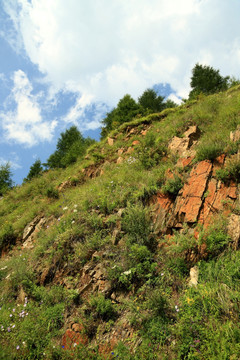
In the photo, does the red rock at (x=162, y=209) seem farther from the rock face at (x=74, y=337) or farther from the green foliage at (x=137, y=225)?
the rock face at (x=74, y=337)

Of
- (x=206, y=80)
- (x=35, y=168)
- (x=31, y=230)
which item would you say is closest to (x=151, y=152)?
(x=31, y=230)

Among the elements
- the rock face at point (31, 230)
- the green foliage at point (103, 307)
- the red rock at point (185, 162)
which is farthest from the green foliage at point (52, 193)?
the green foliage at point (103, 307)

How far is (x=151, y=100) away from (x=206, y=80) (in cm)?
797

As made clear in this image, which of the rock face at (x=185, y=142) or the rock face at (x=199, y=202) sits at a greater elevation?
the rock face at (x=185, y=142)

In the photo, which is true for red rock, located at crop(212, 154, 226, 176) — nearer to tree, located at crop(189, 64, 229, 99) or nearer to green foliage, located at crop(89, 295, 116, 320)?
green foliage, located at crop(89, 295, 116, 320)

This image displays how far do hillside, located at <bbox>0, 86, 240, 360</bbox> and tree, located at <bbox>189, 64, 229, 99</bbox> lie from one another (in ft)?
70.4

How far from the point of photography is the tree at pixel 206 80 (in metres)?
24.6

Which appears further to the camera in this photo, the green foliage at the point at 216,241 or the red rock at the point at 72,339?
the green foliage at the point at 216,241

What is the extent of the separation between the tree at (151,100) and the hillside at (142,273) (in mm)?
19315

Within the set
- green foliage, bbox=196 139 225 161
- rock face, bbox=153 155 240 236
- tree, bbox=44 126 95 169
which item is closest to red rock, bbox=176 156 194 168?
green foliage, bbox=196 139 225 161

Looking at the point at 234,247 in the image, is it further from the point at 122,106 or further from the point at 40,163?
the point at 40,163

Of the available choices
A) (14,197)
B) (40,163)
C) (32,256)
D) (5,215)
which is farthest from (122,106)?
(32,256)

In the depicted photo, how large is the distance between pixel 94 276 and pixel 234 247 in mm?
3176

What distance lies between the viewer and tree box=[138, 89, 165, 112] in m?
24.9
